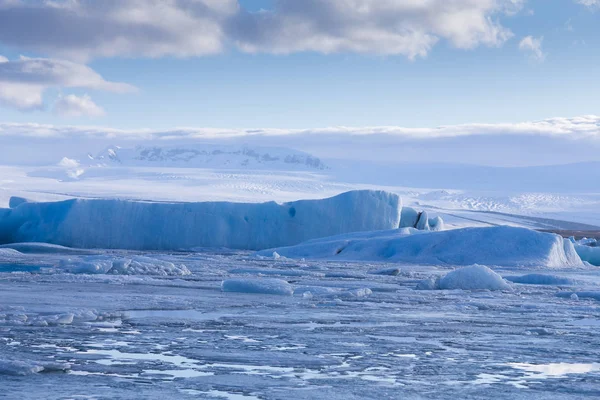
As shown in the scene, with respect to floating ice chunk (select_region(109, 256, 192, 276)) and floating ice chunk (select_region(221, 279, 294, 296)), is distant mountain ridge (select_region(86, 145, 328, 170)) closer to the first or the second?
floating ice chunk (select_region(109, 256, 192, 276))

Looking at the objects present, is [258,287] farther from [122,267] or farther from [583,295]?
[583,295]

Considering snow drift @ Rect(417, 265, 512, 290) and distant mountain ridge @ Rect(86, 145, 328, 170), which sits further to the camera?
distant mountain ridge @ Rect(86, 145, 328, 170)

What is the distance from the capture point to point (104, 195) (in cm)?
4869

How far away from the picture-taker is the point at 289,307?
7.80 metres

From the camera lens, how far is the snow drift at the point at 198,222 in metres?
20.1

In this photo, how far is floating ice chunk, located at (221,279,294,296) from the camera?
9.20m

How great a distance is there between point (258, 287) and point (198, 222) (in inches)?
435

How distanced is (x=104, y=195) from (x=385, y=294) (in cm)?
4142

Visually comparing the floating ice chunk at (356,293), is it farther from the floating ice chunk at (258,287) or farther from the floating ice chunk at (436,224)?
the floating ice chunk at (436,224)

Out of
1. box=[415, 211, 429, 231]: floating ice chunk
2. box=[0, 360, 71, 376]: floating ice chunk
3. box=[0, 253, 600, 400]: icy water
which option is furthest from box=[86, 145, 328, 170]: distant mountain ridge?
box=[0, 360, 71, 376]: floating ice chunk

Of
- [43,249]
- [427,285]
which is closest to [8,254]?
[43,249]

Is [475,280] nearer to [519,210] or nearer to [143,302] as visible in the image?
[143,302]

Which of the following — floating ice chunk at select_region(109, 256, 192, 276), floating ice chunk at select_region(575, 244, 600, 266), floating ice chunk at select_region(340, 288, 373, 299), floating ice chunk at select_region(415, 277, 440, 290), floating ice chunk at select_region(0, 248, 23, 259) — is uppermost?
floating ice chunk at select_region(575, 244, 600, 266)

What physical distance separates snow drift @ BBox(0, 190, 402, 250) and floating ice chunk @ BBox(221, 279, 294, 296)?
425 inches
